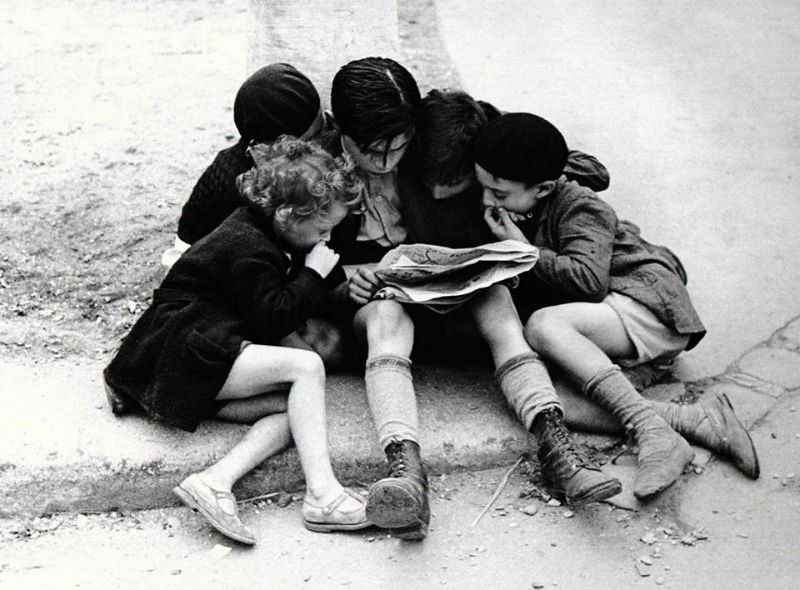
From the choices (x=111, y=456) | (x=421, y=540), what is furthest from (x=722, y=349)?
(x=111, y=456)

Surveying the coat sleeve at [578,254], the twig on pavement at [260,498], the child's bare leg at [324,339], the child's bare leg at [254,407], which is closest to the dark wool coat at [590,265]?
the coat sleeve at [578,254]

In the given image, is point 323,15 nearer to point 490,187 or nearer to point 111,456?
point 490,187

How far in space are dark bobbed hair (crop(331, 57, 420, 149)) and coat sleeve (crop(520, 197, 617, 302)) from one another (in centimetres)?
52

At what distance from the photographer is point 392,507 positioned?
9.20 ft

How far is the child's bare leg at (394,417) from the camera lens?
2809 millimetres

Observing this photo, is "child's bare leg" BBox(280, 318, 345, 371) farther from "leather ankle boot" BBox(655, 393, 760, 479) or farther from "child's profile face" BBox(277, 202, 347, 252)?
"leather ankle boot" BBox(655, 393, 760, 479)

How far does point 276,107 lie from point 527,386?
1107 mm

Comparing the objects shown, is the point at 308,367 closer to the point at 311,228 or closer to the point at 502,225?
the point at 311,228

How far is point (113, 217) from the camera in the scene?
14.3 ft

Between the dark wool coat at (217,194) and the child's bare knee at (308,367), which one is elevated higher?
the dark wool coat at (217,194)

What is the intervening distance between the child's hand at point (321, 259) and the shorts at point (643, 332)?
80 cm

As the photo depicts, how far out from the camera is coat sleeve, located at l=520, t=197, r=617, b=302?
332cm

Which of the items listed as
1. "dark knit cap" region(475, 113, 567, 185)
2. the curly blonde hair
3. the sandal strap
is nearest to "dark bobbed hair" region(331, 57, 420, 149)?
the curly blonde hair

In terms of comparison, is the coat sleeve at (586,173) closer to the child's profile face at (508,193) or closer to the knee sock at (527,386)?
the child's profile face at (508,193)
